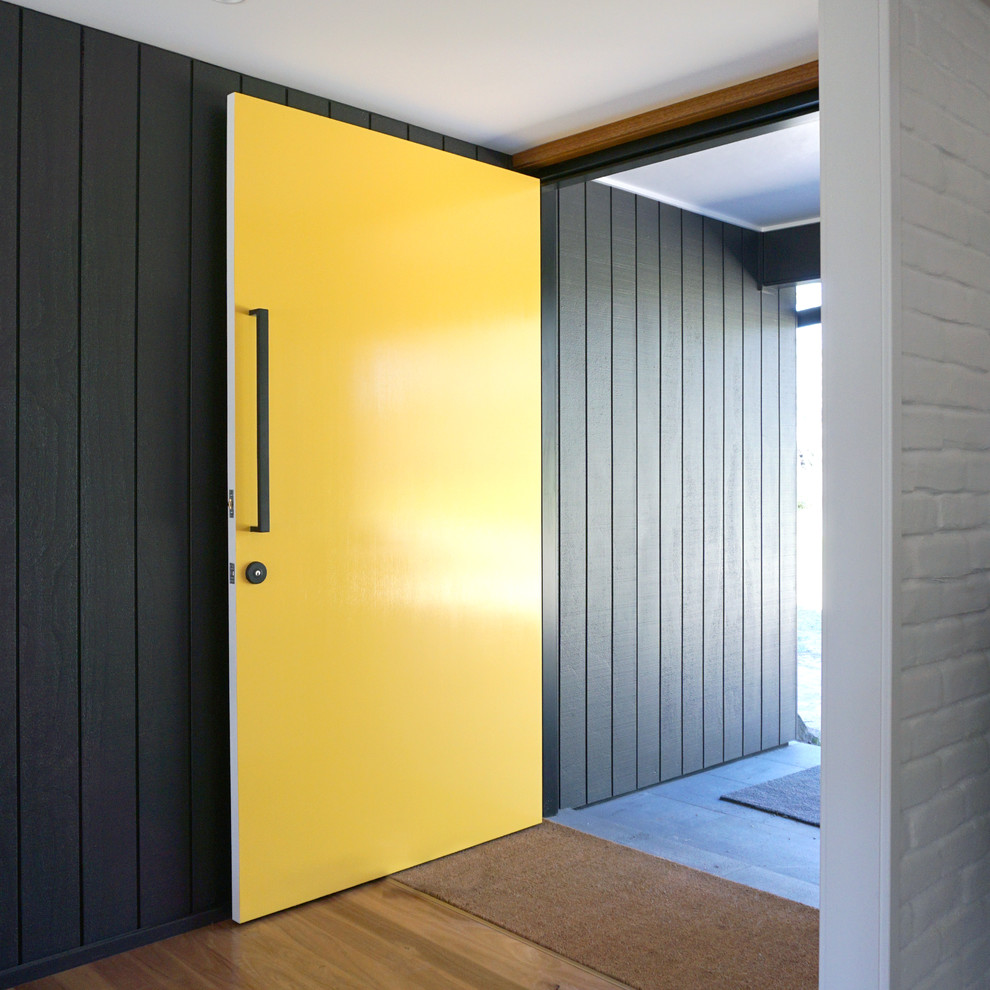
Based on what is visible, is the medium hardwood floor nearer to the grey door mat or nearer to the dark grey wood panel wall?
the dark grey wood panel wall

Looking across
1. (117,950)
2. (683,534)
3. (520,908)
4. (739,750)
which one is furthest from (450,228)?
(739,750)

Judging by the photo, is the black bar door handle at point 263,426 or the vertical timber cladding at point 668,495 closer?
the black bar door handle at point 263,426

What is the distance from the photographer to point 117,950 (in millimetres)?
2535

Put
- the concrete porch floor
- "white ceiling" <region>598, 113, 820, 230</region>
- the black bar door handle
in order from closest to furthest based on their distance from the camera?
the black bar door handle, the concrete porch floor, "white ceiling" <region>598, 113, 820, 230</region>

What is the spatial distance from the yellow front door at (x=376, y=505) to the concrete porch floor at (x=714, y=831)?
1.23ft

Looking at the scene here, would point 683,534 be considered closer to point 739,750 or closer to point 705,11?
point 739,750

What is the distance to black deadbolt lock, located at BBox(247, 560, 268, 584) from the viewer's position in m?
2.67

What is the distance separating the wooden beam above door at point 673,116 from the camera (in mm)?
2738

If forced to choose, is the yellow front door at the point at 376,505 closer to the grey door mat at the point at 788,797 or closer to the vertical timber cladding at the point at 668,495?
the vertical timber cladding at the point at 668,495

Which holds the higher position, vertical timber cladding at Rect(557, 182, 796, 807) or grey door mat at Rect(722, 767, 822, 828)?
vertical timber cladding at Rect(557, 182, 796, 807)

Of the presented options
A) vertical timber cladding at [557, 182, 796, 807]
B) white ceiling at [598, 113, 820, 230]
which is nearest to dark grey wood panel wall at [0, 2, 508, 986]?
vertical timber cladding at [557, 182, 796, 807]

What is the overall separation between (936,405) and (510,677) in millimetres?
1971

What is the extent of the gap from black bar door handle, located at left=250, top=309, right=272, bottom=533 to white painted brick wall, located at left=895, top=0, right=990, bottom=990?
164 cm

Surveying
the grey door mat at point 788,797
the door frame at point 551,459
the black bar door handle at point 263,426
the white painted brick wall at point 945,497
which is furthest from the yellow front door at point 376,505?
the white painted brick wall at point 945,497
